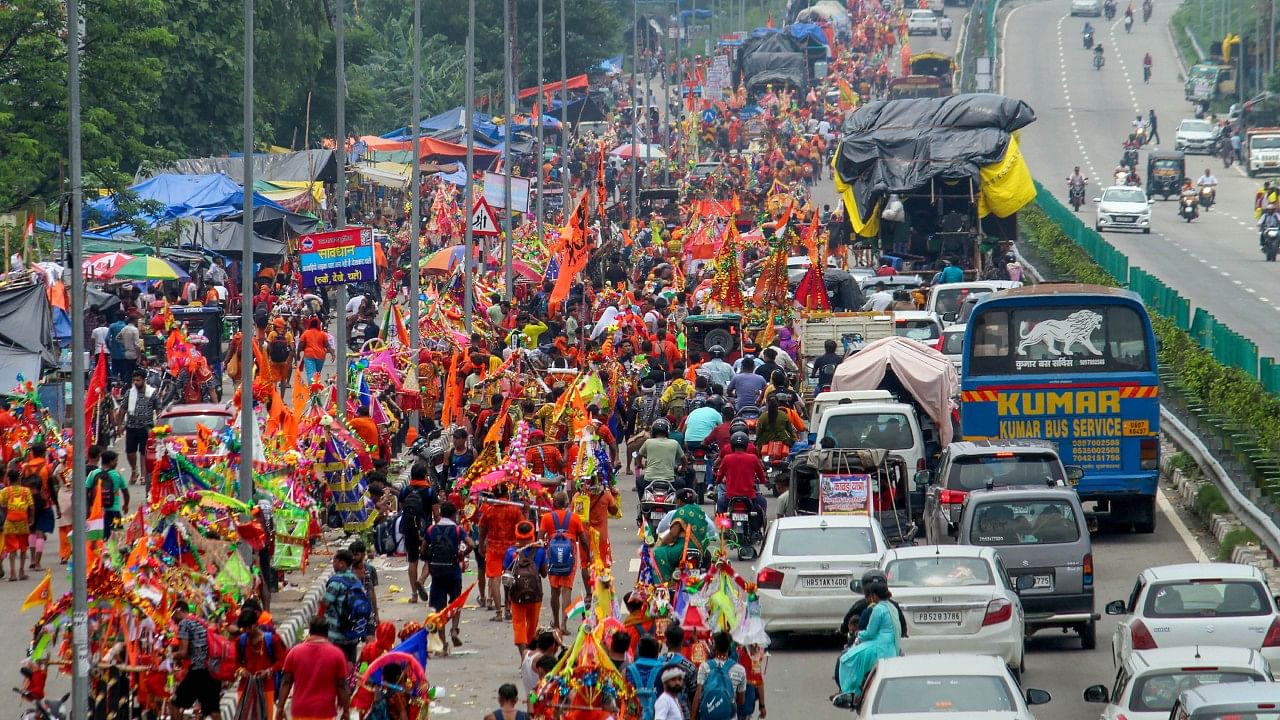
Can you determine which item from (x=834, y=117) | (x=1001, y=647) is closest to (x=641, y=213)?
(x=834, y=117)

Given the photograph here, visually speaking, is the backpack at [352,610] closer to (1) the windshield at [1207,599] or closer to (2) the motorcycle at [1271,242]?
(1) the windshield at [1207,599]

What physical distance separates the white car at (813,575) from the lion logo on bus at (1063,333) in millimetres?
5139

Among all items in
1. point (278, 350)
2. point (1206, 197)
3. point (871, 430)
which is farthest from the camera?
point (1206, 197)

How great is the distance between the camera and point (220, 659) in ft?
48.4

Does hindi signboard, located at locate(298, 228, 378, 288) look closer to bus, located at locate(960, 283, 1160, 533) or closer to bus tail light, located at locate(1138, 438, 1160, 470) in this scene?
bus, located at locate(960, 283, 1160, 533)

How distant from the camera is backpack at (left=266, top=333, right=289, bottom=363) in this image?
30.7m

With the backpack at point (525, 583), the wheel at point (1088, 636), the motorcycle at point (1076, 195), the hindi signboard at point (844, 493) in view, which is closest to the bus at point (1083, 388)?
the hindi signboard at point (844, 493)

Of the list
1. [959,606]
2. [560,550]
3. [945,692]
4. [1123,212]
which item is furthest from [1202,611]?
[1123,212]

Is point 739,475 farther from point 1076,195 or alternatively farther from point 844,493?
point 1076,195

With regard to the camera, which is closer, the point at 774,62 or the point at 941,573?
the point at 941,573

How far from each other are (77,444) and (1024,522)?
7.70 metres

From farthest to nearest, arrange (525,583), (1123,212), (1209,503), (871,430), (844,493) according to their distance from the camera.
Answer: (1123,212) → (1209,503) → (871,430) → (844,493) → (525,583)

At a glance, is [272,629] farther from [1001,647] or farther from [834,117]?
[834,117]

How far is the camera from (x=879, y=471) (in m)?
21.8
